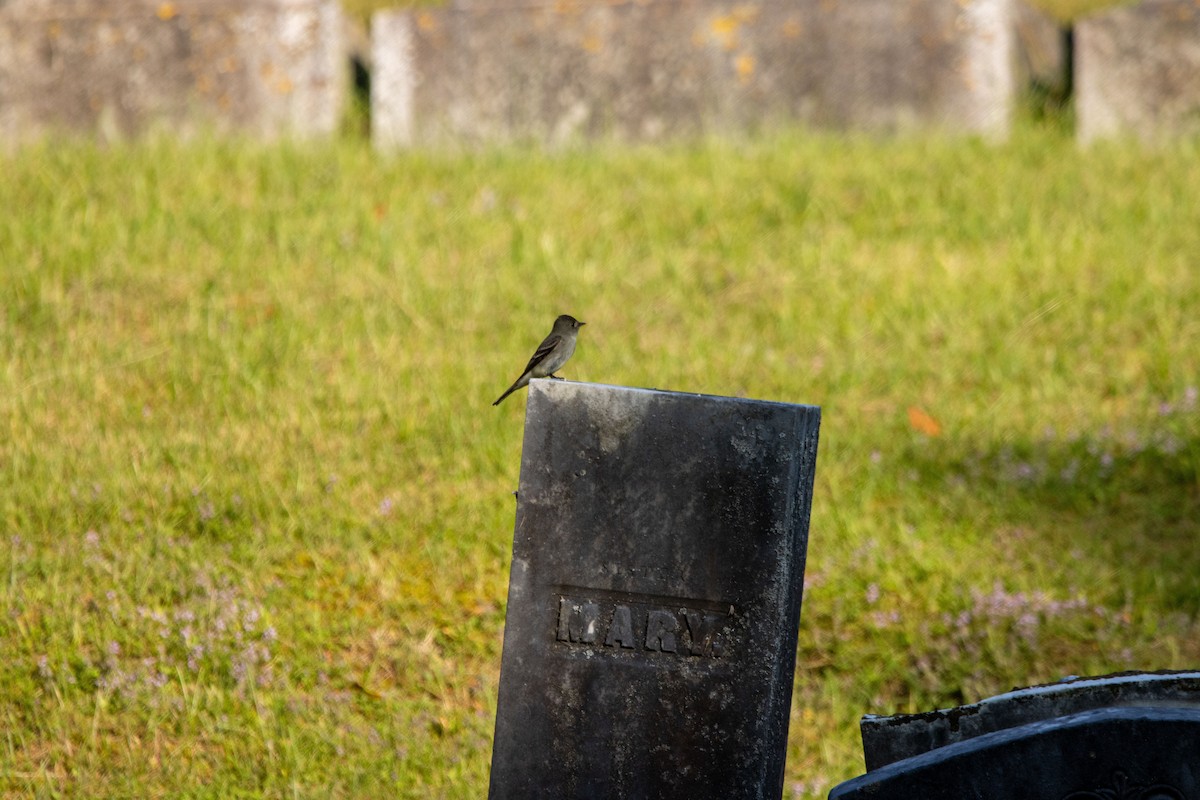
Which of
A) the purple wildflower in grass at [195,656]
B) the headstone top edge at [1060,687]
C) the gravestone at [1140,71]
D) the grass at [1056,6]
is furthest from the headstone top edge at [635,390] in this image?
the grass at [1056,6]

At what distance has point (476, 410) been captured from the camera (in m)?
4.98

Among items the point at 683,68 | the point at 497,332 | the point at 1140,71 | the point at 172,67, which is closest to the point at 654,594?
the point at 497,332

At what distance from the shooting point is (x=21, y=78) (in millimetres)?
7312

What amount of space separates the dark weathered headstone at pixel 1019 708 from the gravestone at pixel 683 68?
503 centimetres

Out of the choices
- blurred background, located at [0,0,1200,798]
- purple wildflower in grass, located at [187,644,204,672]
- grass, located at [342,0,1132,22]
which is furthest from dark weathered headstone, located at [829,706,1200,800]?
grass, located at [342,0,1132,22]

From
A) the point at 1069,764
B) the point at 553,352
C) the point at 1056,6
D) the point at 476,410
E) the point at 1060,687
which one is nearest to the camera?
the point at 1069,764

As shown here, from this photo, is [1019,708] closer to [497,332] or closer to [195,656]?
[195,656]

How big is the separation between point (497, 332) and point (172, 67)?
3.01 metres

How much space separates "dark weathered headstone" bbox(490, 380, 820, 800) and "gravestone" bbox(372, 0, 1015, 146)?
4822mm

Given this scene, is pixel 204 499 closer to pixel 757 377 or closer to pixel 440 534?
pixel 440 534

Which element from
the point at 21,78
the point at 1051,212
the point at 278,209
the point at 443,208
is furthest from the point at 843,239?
the point at 21,78

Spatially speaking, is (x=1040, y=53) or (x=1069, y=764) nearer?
(x=1069, y=764)

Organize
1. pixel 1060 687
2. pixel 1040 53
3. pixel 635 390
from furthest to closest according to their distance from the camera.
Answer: pixel 1040 53 → pixel 635 390 → pixel 1060 687

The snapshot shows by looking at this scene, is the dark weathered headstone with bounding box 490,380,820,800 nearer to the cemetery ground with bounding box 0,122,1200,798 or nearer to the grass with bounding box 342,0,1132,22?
the cemetery ground with bounding box 0,122,1200,798
